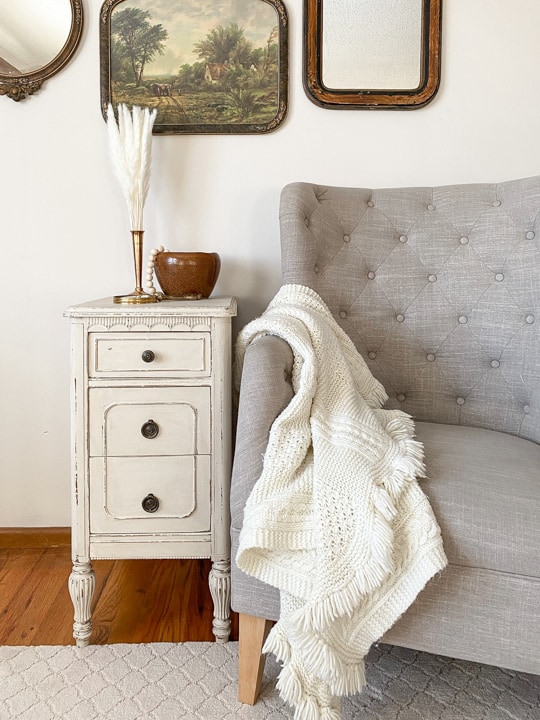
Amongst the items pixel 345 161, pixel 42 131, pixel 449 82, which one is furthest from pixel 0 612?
pixel 449 82

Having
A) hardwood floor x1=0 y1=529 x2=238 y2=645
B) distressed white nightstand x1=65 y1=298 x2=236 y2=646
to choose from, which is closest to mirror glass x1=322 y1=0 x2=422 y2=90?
distressed white nightstand x1=65 y1=298 x2=236 y2=646

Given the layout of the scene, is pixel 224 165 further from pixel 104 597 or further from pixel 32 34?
pixel 104 597

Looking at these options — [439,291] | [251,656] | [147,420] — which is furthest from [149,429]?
[439,291]

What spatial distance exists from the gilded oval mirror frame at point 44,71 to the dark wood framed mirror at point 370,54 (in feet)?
1.97

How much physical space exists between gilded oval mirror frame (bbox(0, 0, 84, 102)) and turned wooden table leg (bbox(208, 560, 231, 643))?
131cm

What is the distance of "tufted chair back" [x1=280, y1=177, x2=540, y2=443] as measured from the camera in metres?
1.50

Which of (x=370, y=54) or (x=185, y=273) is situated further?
(x=370, y=54)

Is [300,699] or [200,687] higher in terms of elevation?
[300,699]

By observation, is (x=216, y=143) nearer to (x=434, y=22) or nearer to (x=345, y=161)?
(x=345, y=161)

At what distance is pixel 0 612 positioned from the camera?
1494 mm

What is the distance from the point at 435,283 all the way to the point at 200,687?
40.5 inches

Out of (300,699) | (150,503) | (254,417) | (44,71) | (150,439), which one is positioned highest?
(44,71)

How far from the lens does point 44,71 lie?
1.69 m

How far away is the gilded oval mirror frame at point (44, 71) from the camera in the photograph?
168cm
